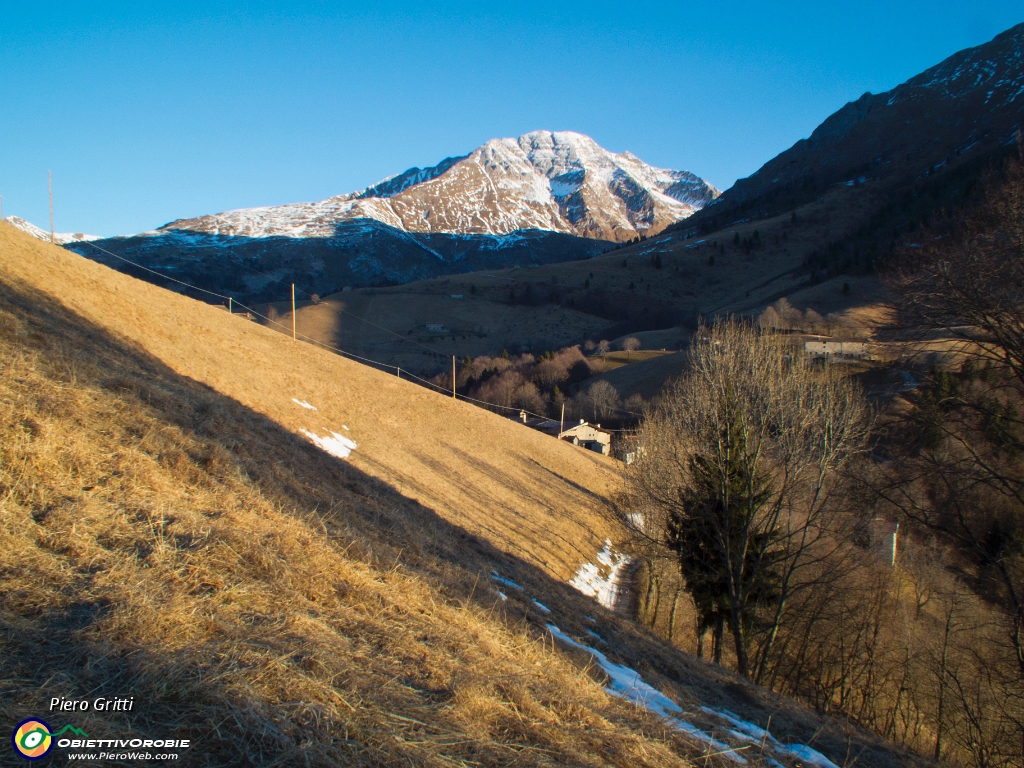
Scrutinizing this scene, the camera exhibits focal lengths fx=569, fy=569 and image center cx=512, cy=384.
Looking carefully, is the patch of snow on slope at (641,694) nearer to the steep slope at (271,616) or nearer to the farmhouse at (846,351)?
the steep slope at (271,616)

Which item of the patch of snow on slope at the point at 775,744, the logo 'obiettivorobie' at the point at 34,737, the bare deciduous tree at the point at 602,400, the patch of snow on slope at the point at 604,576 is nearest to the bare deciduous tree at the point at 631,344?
the bare deciduous tree at the point at 602,400

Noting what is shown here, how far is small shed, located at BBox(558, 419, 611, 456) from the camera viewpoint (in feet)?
195

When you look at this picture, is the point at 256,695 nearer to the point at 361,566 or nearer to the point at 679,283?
the point at 361,566

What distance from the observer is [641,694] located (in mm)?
6211

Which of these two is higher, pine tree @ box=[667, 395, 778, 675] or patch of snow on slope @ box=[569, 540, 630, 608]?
pine tree @ box=[667, 395, 778, 675]

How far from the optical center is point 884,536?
25.2m

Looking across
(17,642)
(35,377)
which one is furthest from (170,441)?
(17,642)

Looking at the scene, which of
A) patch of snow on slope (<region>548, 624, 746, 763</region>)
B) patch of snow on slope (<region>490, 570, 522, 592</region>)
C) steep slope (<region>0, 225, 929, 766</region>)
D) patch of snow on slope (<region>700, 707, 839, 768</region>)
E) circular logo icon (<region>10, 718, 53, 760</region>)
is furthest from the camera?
patch of snow on slope (<region>490, 570, 522, 592</region>)

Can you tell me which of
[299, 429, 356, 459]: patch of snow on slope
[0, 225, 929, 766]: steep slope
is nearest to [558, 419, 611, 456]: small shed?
[299, 429, 356, 459]: patch of snow on slope

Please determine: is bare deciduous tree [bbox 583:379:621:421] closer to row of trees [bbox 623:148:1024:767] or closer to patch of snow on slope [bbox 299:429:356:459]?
row of trees [bbox 623:148:1024:767]

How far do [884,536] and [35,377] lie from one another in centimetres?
2968

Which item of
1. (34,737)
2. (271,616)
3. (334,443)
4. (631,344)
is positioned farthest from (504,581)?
(631,344)

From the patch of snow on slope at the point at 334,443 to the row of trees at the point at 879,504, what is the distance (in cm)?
1017

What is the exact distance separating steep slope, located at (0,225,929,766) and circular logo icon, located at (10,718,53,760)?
0.33ft
